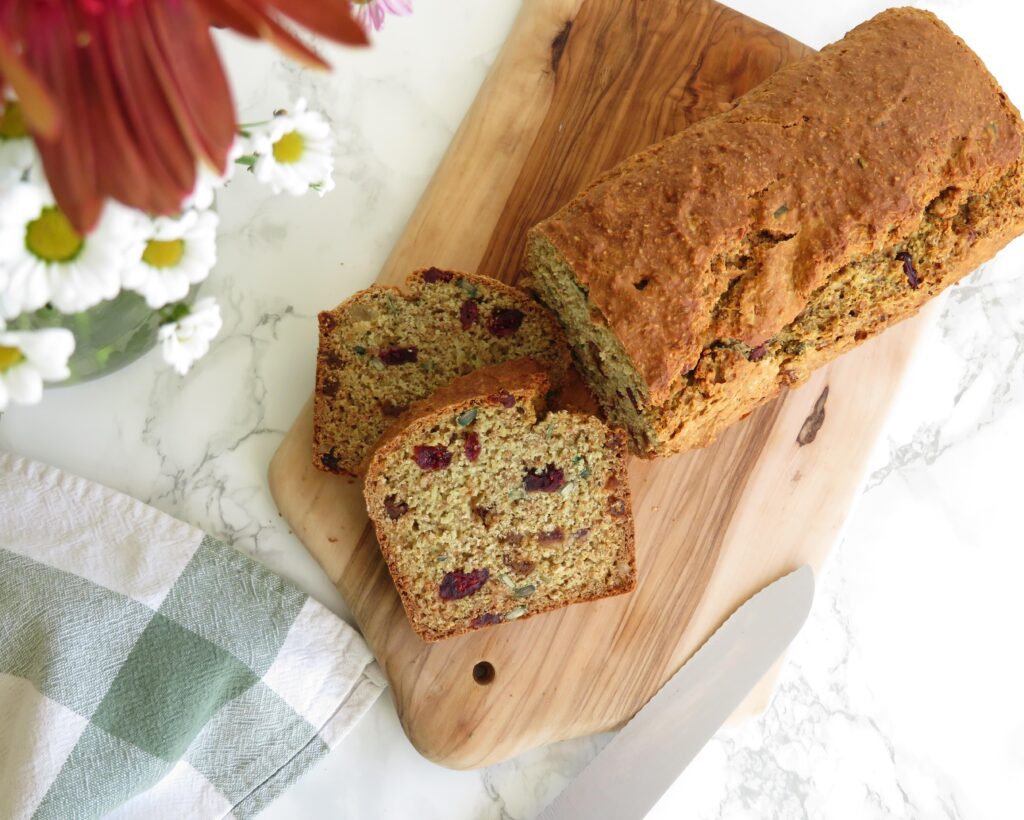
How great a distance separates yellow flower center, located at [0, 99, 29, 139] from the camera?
3.33 ft

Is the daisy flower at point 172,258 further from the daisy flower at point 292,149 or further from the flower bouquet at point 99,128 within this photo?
the daisy flower at point 292,149

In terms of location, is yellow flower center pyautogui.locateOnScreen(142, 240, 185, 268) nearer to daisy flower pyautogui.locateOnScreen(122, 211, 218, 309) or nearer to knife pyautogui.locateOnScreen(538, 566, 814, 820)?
daisy flower pyautogui.locateOnScreen(122, 211, 218, 309)

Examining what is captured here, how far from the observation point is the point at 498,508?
2.17 m

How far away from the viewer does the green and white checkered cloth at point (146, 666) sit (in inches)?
82.9

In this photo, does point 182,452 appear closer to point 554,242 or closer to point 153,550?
point 153,550

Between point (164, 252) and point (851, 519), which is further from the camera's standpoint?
point (851, 519)

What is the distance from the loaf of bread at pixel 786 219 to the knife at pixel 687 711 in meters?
0.53

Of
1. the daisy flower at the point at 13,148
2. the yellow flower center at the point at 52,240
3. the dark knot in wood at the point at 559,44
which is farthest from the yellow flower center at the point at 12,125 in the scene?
the dark knot in wood at the point at 559,44

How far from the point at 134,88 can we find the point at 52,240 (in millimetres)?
259

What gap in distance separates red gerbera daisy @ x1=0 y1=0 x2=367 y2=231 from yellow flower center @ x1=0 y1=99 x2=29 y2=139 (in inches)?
4.6

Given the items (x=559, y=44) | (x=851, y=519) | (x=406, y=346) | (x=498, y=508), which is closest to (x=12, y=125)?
(x=406, y=346)

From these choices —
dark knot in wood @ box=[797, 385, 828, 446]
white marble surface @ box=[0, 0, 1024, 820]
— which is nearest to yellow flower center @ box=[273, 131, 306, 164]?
white marble surface @ box=[0, 0, 1024, 820]

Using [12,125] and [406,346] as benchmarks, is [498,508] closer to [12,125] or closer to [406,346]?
[406,346]

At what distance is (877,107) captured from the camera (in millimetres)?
1967
